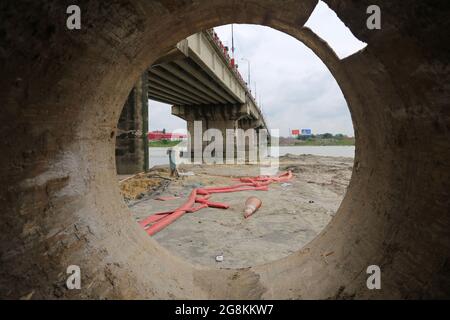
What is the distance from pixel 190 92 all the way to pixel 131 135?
977 centimetres

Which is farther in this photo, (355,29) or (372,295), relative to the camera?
(372,295)

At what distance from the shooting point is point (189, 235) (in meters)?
4.58

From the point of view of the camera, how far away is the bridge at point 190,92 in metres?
10.8

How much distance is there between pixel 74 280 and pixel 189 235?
288 cm

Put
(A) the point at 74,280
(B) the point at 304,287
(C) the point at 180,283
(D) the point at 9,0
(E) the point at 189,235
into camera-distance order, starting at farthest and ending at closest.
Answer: (E) the point at 189,235
(C) the point at 180,283
(B) the point at 304,287
(A) the point at 74,280
(D) the point at 9,0

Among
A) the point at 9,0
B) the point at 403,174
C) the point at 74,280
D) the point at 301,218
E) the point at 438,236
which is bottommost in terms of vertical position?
the point at 301,218

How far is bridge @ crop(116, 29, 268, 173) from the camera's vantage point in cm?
1080

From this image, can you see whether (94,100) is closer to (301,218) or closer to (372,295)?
(372,295)

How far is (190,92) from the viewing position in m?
19.6

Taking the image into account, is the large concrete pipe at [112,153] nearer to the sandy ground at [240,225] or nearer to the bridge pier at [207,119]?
the sandy ground at [240,225]

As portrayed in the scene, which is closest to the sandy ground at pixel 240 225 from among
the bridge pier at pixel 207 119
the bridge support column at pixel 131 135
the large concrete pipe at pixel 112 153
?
the large concrete pipe at pixel 112 153

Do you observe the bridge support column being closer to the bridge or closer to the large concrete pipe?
the bridge

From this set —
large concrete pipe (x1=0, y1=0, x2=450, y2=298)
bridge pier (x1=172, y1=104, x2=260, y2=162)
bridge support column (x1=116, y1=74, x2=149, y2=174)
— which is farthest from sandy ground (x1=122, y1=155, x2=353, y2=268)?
bridge pier (x1=172, y1=104, x2=260, y2=162)

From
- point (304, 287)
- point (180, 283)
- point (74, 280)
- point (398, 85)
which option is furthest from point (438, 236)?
point (74, 280)
